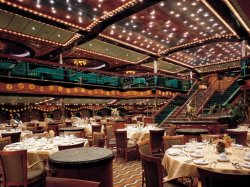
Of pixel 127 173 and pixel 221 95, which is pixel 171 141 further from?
pixel 221 95

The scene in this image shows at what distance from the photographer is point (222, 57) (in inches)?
848

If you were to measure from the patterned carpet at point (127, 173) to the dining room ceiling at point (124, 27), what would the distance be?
6.74m

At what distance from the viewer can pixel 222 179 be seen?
2.00 meters

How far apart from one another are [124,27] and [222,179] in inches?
492

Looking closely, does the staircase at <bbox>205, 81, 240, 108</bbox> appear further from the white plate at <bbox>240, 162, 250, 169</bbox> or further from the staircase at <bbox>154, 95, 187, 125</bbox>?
the white plate at <bbox>240, 162, 250, 169</bbox>

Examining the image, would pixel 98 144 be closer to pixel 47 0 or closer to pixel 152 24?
pixel 47 0

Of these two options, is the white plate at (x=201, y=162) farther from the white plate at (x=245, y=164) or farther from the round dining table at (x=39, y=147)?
the round dining table at (x=39, y=147)

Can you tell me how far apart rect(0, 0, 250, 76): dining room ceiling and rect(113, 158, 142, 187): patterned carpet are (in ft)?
22.1

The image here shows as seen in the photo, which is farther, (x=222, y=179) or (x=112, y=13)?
(x=112, y=13)

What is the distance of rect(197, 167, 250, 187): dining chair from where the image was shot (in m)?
1.93

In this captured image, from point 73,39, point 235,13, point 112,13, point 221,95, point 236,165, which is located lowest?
point 236,165

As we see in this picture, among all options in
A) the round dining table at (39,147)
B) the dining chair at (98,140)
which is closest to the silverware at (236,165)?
the round dining table at (39,147)

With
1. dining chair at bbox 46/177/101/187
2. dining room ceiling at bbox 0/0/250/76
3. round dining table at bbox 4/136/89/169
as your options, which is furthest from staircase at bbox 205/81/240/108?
dining chair at bbox 46/177/101/187

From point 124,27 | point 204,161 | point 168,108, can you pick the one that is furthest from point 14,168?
point 124,27
